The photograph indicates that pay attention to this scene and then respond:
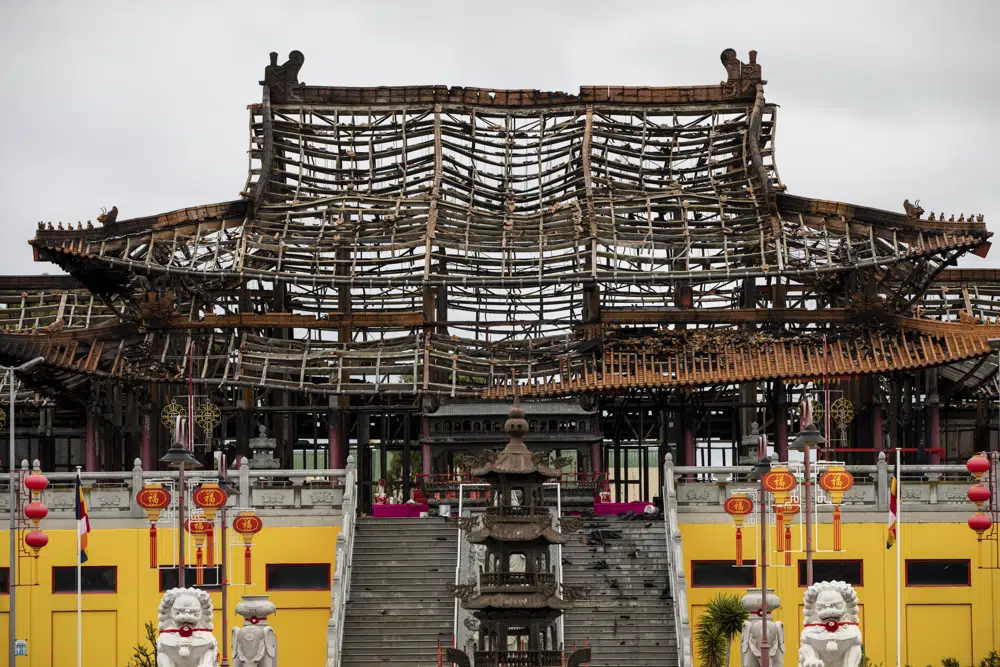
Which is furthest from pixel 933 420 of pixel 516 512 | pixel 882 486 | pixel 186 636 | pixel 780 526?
pixel 186 636

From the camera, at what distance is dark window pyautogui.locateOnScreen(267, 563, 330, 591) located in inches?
2191

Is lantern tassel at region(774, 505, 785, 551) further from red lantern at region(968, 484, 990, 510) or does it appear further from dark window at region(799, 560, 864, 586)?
red lantern at region(968, 484, 990, 510)

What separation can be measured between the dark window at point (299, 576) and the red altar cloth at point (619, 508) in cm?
783

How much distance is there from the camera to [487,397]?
2384 inches

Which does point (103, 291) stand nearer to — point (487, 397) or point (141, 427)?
point (141, 427)

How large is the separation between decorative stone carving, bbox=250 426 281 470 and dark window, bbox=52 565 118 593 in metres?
5.71

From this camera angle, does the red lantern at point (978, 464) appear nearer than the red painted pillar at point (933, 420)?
Yes

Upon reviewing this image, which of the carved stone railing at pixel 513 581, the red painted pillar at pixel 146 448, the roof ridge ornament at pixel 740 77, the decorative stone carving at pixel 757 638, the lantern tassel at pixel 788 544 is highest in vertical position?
the roof ridge ornament at pixel 740 77

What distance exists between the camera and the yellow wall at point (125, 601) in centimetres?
5516

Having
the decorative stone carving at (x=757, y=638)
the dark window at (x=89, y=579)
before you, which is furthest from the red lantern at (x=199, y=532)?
the decorative stone carving at (x=757, y=638)

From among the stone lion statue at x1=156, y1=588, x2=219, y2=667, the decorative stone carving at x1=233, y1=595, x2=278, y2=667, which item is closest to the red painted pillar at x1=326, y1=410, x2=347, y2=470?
the decorative stone carving at x1=233, y1=595, x2=278, y2=667

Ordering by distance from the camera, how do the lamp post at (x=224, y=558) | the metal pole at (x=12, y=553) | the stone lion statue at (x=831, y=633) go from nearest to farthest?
the stone lion statue at (x=831, y=633) < the lamp post at (x=224, y=558) < the metal pole at (x=12, y=553)

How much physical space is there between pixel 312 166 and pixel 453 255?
8319 millimetres

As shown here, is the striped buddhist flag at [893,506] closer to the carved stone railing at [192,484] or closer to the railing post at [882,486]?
the railing post at [882,486]
